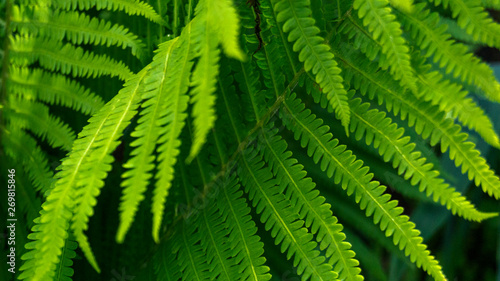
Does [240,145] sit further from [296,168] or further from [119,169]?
[119,169]

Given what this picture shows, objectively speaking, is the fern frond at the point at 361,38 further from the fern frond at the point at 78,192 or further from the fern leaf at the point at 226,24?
the fern frond at the point at 78,192

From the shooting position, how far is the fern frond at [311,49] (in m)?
0.68

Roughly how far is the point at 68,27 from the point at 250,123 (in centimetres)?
40

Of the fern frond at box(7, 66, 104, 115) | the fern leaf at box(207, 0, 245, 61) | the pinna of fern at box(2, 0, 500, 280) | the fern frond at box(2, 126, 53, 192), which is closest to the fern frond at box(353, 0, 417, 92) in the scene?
the pinna of fern at box(2, 0, 500, 280)

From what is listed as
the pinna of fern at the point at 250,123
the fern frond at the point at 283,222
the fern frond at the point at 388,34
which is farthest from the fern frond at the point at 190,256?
the fern frond at the point at 388,34

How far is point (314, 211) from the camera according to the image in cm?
73

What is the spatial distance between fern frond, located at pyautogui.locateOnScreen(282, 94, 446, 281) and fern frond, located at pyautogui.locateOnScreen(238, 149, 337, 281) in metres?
0.09

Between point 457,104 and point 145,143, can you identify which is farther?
point 457,104

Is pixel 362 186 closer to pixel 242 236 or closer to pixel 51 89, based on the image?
pixel 242 236

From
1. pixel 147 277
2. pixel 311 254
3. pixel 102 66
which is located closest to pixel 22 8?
pixel 102 66

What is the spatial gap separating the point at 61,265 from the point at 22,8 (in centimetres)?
50

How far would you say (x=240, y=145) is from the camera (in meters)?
0.87

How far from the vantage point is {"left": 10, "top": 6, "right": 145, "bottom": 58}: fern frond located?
866 millimetres

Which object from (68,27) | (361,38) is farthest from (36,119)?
(361,38)
